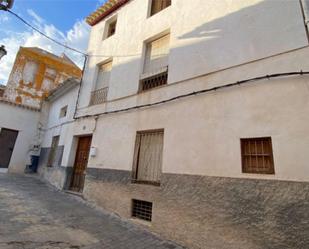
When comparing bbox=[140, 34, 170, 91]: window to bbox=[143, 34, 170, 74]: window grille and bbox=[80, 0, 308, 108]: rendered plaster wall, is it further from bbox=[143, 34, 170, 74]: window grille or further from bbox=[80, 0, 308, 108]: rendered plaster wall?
bbox=[80, 0, 308, 108]: rendered plaster wall

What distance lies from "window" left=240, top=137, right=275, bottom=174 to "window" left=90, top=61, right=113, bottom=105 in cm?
543

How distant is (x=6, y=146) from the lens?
12.2 meters

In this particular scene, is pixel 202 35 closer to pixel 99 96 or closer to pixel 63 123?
pixel 99 96

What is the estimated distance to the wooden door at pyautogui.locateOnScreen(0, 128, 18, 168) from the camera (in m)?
12.1

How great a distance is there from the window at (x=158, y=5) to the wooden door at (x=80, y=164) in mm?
5252

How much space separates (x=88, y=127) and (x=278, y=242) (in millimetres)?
6598

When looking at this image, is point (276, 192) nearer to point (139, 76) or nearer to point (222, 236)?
point (222, 236)

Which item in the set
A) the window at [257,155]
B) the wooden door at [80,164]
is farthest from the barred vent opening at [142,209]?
the wooden door at [80,164]

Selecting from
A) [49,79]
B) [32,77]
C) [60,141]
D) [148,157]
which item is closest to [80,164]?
[60,141]

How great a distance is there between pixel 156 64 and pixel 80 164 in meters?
4.87

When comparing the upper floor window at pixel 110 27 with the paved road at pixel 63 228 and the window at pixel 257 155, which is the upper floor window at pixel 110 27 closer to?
the paved road at pixel 63 228

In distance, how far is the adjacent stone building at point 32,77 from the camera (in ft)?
44.6

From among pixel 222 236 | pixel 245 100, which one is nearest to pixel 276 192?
pixel 222 236

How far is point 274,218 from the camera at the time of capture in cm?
314
